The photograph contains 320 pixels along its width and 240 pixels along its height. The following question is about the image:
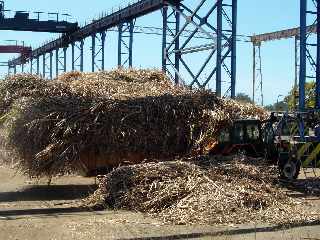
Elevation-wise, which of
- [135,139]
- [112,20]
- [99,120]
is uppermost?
[112,20]

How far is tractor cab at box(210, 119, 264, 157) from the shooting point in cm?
1573

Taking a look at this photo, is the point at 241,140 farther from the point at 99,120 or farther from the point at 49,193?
the point at 49,193

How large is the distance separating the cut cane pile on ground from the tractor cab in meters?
0.26

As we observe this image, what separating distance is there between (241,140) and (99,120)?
13.7ft

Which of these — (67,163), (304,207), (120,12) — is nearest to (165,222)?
(304,207)

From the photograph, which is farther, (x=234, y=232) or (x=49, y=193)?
(x=49, y=193)

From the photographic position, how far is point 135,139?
14.8 metres

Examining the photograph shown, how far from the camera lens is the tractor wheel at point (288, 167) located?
1639 centimetres

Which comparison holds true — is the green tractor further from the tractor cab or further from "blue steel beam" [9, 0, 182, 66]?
"blue steel beam" [9, 0, 182, 66]

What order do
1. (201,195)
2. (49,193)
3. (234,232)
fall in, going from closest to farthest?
(234,232) < (201,195) < (49,193)

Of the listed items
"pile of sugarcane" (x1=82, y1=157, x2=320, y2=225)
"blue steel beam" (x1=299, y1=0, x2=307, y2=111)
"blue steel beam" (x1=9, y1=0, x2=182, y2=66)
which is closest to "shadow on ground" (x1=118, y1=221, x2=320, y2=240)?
"pile of sugarcane" (x1=82, y1=157, x2=320, y2=225)

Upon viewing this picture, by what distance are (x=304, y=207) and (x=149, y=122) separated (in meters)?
4.78

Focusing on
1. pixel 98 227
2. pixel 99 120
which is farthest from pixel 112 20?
pixel 98 227

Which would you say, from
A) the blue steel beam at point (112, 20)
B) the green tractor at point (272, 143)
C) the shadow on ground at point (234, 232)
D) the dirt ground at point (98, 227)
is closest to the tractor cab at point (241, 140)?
the green tractor at point (272, 143)
